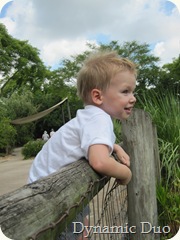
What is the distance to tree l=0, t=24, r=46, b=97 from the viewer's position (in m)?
21.4

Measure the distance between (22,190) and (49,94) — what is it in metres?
28.0

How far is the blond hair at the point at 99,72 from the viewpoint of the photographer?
4.43 ft

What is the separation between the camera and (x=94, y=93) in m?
1.36

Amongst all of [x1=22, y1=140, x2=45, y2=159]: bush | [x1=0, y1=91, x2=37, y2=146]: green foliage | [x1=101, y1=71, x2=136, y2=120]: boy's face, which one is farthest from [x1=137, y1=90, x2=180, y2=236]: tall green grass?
[x1=0, y1=91, x2=37, y2=146]: green foliage

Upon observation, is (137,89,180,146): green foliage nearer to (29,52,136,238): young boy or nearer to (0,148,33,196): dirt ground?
(29,52,136,238): young boy

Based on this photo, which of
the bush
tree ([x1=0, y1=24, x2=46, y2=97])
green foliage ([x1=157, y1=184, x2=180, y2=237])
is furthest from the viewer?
tree ([x1=0, y1=24, x2=46, y2=97])

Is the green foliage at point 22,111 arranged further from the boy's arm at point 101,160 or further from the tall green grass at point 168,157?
the boy's arm at point 101,160

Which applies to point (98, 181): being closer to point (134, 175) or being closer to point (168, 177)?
point (134, 175)

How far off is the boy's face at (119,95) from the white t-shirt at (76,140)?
0.08 meters

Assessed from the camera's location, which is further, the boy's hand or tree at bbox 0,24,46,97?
tree at bbox 0,24,46,97

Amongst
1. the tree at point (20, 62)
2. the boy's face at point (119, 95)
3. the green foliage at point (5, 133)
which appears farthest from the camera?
the tree at point (20, 62)

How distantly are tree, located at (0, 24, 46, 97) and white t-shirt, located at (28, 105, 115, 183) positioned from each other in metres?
20.3

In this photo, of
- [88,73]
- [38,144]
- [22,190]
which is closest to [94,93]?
[88,73]

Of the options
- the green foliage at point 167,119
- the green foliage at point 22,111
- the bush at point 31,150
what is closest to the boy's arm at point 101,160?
the green foliage at point 167,119
